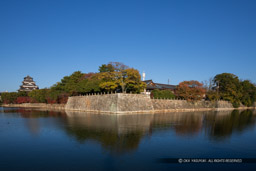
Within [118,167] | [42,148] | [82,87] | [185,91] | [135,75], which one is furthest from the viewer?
[185,91]

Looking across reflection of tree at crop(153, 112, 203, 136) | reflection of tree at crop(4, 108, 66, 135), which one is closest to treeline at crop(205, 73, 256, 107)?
reflection of tree at crop(153, 112, 203, 136)

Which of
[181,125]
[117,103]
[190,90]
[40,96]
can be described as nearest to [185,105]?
[190,90]

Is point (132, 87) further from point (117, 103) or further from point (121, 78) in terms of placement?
point (117, 103)

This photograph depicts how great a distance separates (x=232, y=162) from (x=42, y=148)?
11.1 m

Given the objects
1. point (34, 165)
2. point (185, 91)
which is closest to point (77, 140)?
point (34, 165)

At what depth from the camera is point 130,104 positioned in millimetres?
35719

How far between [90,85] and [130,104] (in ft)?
39.6

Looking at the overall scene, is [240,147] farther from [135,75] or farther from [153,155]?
[135,75]

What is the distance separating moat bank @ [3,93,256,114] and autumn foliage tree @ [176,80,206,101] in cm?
183

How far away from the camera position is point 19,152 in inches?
417

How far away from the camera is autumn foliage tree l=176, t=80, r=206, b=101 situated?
4825cm

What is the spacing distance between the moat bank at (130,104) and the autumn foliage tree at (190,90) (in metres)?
1.83

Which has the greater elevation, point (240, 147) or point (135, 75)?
point (135, 75)

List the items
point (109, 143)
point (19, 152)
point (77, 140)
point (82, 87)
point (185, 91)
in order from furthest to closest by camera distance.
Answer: point (185, 91)
point (82, 87)
point (77, 140)
point (109, 143)
point (19, 152)
